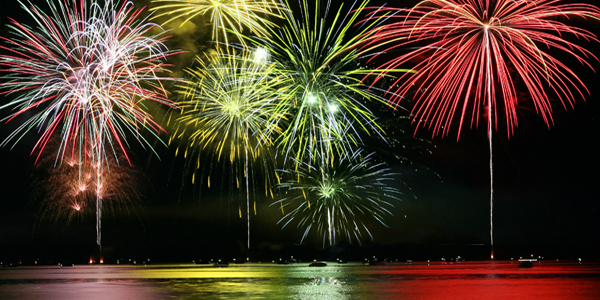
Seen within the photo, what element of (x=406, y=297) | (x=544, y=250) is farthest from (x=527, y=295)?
(x=544, y=250)

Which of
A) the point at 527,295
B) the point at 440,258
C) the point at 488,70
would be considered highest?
the point at 488,70

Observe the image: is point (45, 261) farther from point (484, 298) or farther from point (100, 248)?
point (484, 298)

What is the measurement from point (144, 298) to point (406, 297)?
12687 millimetres

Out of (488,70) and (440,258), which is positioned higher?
(488,70)

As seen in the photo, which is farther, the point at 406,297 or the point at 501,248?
the point at 501,248

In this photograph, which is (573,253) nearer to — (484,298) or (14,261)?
(484,298)

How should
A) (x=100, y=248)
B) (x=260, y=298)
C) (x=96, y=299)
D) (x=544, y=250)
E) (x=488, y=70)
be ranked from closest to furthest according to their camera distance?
(x=260, y=298), (x=96, y=299), (x=488, y=70), (x=100, y=248), (x=544, y=250)

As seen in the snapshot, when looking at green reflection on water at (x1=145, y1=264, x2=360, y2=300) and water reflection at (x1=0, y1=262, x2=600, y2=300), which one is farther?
water reflection at (x1=0, y1=262, x2=600, y2=300)

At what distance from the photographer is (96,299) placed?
26.0m

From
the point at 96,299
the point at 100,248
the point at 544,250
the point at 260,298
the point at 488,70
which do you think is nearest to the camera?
the point at 260,298

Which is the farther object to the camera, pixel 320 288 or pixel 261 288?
pixel 261 288

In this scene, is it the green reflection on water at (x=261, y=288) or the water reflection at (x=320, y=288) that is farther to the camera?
the water reflection at (x=320, y=288)

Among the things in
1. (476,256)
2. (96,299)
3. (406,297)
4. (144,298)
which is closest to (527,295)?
(406,297)

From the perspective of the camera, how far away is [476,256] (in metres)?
185
